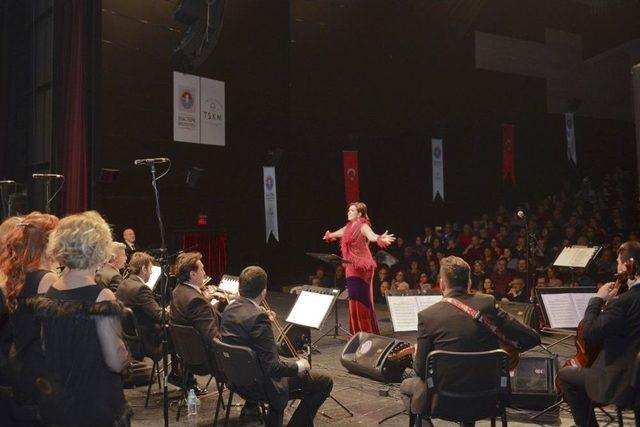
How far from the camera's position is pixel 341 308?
1034 centimetres

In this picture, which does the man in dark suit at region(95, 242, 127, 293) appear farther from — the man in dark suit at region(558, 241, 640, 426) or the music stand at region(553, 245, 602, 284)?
the music stand at region(553, 245, 602, 284)

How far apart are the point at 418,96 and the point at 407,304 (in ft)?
37.1

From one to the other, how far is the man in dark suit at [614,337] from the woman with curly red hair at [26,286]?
288cm

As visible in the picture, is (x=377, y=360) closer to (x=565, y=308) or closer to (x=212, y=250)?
(x=565, y=308)

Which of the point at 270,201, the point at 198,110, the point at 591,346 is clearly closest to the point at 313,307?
the point at 591,346

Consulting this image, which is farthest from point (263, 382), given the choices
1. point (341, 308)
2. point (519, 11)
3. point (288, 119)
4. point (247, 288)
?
point (519, 11)

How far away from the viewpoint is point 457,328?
11.0ft

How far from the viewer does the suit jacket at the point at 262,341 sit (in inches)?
144

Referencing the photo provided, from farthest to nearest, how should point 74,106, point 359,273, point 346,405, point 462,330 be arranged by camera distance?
point 74,106, point 359,273, point 346,405, point 462,330

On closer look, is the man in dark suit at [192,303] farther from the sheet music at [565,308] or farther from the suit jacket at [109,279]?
the sheet music at [565,308]

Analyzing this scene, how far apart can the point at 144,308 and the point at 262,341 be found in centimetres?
185

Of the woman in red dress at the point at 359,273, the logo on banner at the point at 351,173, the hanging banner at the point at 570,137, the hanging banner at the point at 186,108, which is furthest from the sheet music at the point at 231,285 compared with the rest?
the hanging banner at the point at 570,137

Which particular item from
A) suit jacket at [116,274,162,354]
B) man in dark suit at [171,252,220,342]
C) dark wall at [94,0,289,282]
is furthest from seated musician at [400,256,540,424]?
dark wall at [94,0,289,282]

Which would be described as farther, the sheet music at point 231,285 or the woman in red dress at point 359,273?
the woman in red dress at point 359,273
